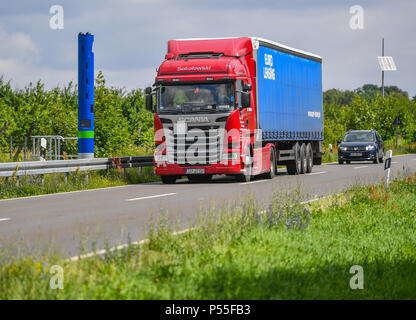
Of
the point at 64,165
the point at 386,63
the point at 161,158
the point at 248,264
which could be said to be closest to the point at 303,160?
the point at 161,158

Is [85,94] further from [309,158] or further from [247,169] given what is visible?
[309,158]

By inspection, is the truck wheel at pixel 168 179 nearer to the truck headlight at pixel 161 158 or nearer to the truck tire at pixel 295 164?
the truck headlight at pixel 161 158

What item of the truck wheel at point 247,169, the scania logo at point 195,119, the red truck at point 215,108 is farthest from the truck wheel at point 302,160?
the scania logo at point 195,119

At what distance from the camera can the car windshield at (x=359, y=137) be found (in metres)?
39.2

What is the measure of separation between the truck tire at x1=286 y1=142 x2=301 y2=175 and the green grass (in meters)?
15.7

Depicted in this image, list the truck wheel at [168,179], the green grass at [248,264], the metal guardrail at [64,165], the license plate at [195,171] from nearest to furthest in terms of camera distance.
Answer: the green grass at [248,264]
the metal guardrail at [64,165]
the license plate at [195,171]
the truck wheel at [168,179]

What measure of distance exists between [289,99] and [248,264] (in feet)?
64.8

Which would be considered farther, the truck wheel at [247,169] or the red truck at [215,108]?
the truck wheel at [247,169]

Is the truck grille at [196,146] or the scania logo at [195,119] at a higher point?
the scania logo at [195,119]

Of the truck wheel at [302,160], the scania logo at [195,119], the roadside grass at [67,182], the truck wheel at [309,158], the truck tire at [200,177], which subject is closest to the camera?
the roadside grass at [67,182]

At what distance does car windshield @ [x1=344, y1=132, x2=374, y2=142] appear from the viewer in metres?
39.2

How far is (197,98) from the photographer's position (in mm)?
21312

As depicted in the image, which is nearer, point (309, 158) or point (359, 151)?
point (309, 158)
